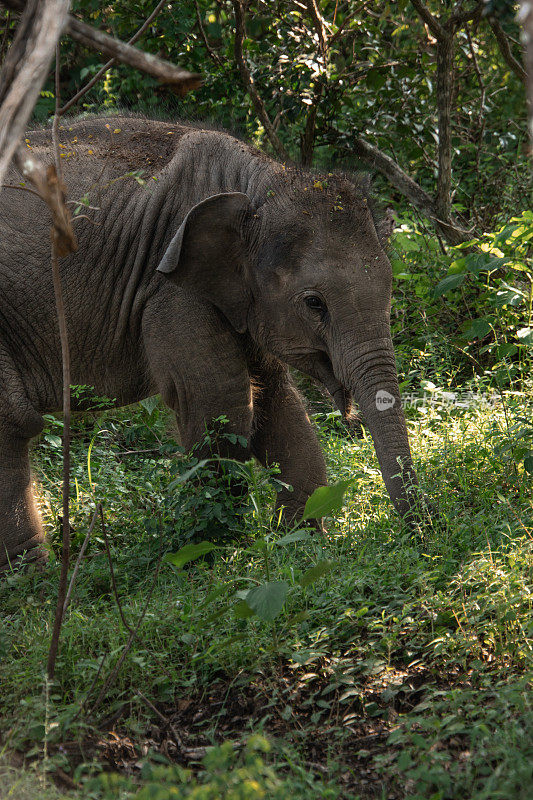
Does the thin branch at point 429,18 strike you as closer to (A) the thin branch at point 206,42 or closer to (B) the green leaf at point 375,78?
(B) the green leaf at point 375,78

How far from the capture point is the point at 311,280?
4.65 m

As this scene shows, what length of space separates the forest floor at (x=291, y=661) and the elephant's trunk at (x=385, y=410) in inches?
8.9

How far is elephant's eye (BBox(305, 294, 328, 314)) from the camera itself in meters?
4.68

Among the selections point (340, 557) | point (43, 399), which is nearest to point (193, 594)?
point (340, 557)

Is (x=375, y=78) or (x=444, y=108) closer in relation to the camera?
(x=444, y=108)

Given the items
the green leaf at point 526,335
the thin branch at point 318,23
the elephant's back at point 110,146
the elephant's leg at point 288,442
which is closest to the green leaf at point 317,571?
the elephant's leg at point 288,442

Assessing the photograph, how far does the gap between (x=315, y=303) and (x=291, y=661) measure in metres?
1.87

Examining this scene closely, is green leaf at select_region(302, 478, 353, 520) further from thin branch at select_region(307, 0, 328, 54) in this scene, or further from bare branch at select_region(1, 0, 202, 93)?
thin branch at select_region(307, 0, 328, 54)

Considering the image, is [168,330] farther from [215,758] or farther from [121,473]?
[215,758]

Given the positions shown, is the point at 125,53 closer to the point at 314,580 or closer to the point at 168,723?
the point at 314,580

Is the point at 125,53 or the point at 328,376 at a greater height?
the point at 125,53

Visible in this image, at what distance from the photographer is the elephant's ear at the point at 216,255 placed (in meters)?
4.72

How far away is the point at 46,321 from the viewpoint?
5059 millimetres

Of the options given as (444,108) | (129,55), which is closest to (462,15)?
(444,108)
